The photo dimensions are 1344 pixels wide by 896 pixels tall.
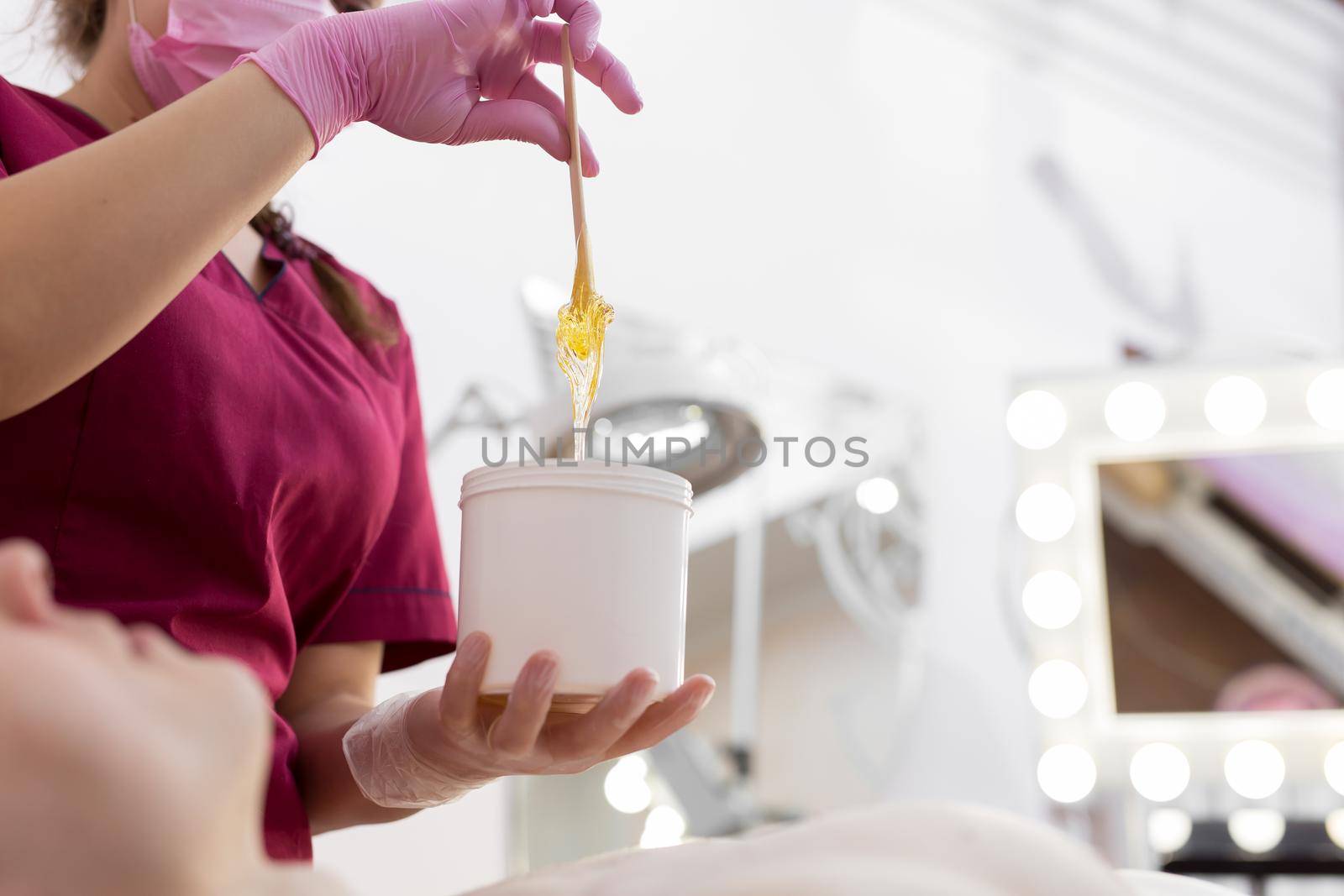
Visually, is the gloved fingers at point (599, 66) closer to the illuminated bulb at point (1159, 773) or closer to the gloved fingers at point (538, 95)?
the gloved fingers at point (538, 95)

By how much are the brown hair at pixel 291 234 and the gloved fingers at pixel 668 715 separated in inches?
16.7

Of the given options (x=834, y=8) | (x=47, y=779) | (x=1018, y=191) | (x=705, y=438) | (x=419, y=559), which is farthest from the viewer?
(x=1018, y=191)

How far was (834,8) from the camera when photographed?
2.00 m

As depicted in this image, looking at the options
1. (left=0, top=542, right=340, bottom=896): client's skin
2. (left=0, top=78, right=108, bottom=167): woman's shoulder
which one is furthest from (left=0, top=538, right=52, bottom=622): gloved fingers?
(left=0, top=78, right=108, bottom=167): woman's shoulder

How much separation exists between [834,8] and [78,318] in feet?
5.63

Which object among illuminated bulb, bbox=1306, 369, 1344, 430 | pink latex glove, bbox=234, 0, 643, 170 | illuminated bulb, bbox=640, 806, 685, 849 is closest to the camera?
pink latex glove, bbox=234, 0, 643, 170

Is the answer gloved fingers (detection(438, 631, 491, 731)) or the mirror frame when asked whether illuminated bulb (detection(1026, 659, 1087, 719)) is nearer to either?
the mirror frame

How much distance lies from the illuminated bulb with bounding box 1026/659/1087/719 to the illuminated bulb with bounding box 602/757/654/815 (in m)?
0.61

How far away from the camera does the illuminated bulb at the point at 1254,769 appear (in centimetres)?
169

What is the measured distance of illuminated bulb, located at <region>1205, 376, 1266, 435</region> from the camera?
70.7 inches

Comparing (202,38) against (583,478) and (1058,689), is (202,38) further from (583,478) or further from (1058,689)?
(1058,689)

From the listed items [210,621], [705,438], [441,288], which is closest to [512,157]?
[441,288]

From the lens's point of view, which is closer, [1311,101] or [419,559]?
[419,559]

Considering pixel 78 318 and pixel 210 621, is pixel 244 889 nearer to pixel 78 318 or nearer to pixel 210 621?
pixel 78 318
